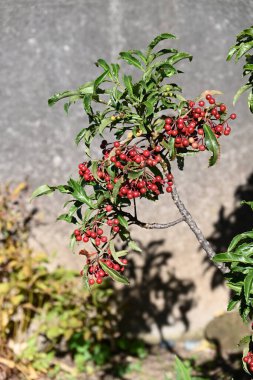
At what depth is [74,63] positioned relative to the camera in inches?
177

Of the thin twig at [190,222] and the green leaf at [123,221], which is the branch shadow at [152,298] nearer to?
the thin twig at [190,222]

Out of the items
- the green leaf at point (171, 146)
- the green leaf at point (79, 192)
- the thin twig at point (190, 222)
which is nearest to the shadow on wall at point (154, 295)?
the thin twig at point (190, 222)

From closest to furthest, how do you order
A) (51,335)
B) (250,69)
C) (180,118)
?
(180,118) < (250,69) < (51,335)

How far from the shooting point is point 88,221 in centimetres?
268

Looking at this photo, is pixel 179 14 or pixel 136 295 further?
pixel 136 295

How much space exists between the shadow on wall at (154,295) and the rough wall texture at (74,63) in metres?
0.27

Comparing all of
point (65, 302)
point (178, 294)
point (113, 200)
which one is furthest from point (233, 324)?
point (113, 200)

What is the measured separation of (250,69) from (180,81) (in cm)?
193

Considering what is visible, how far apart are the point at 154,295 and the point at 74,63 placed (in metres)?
1.82

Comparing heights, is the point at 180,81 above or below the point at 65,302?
above

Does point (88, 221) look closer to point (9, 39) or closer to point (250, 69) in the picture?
point (250, 69)

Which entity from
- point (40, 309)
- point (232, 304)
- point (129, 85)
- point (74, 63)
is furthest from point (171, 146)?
point (40, 309)

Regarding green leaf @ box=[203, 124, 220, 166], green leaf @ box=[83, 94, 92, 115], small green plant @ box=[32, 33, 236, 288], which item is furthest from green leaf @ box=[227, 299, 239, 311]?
green leaf @ box=[83, 94, 92, 115]

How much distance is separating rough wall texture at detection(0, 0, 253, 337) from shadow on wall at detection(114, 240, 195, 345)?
10.8 inches
